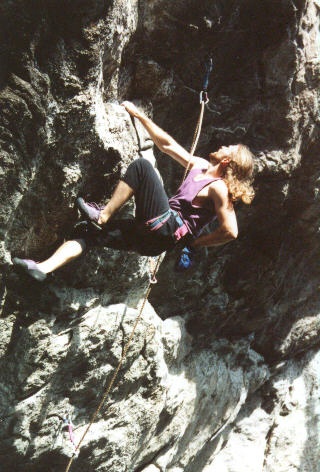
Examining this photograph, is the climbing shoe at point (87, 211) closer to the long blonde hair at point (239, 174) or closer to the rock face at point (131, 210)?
the rock face at point (131, 210)

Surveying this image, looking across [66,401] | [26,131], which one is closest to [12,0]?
[26,131]

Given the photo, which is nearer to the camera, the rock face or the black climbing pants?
the rock face

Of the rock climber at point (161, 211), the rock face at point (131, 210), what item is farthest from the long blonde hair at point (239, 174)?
the rock face at point (131, 210)

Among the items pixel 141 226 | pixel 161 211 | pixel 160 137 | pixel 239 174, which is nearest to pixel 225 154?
pixel 239 174

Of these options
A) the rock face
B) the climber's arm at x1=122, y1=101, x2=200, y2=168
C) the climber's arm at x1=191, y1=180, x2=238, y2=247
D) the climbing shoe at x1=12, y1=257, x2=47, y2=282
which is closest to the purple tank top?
the climber's arm at x1=191, y1=180, x2=238, y2=247

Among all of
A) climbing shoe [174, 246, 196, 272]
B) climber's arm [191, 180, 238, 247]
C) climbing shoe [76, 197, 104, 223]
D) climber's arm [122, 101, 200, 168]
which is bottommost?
climbing shoe [174, 246, 196, 272]

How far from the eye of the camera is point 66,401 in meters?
4.77

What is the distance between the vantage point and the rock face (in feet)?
11.2

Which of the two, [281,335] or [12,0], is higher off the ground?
[12,0]

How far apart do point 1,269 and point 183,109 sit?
7.97ft

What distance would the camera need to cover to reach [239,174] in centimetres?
386

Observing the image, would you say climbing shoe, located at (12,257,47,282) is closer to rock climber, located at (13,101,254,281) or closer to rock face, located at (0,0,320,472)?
rock climber, located at (13,101,254,281)

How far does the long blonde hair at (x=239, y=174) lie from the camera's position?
3.83 metres

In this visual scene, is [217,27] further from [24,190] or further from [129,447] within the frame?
[129,447]
